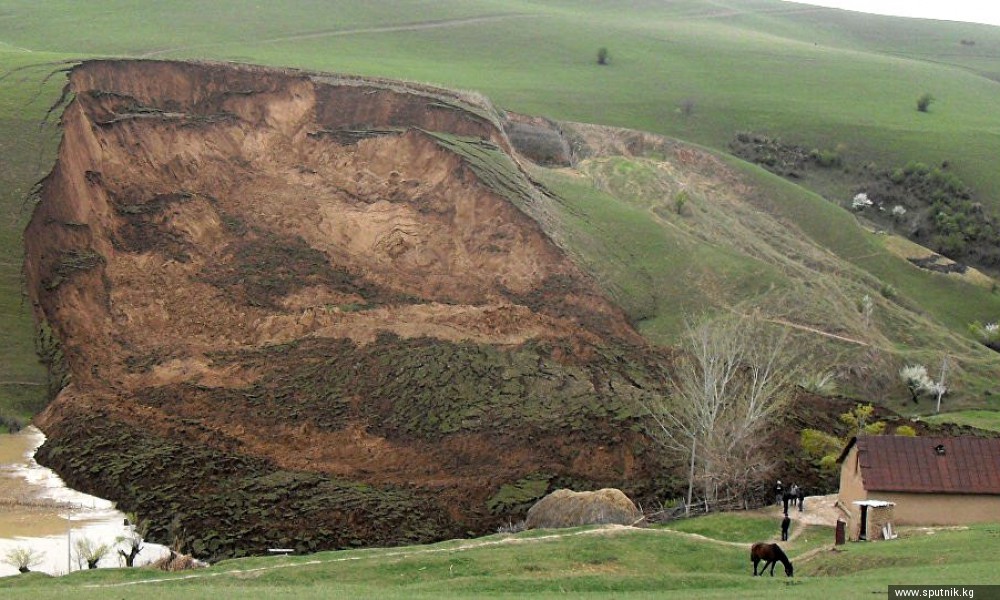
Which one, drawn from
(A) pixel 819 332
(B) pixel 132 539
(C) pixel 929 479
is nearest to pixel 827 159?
(A) pixel 819 332

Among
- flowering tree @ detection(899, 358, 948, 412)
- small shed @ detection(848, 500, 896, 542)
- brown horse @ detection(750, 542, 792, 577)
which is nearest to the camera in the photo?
brown horse @ detection(750, 542, 792, 577)

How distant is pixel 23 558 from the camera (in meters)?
23.6

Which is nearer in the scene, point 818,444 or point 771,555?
point 771,555

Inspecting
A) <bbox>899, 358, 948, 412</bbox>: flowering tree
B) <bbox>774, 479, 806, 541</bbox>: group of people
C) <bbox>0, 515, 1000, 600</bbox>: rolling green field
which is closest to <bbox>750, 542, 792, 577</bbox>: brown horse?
<bbox>0, 515, 1000, 600</bbox>: rolling green field

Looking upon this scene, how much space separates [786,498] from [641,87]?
64.0 m

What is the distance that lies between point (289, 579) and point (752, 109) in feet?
232

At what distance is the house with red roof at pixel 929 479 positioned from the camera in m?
24.6

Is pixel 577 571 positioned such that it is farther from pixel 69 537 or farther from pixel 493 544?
pixel 69 537

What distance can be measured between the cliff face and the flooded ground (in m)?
0.68

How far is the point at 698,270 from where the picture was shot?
47.7 metres

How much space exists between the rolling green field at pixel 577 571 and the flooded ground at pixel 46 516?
3.32 metres

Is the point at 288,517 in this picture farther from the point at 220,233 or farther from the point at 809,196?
the point at 809,196

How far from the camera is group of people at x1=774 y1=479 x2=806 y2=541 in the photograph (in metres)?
25.4

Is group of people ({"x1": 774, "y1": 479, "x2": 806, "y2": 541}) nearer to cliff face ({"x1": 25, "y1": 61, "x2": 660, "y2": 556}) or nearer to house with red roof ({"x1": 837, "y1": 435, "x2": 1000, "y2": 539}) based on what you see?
house with red roof ({"x1": 837, "y1": 435, "x2": 1000, "y2": 539})
